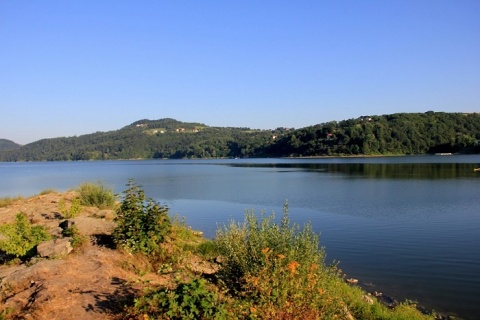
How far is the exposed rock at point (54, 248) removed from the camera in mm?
8594

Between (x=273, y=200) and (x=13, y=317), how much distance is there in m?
30.4

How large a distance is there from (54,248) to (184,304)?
16.3 ft

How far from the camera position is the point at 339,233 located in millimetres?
19984

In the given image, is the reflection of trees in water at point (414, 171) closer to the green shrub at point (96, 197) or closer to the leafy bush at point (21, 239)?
the green shrub at point (96, 197)

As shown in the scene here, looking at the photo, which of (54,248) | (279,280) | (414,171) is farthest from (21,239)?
(414,171)

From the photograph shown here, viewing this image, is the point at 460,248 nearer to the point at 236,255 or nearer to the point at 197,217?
the point at 236,255

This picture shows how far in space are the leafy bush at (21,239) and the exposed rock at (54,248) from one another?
1.26 feet

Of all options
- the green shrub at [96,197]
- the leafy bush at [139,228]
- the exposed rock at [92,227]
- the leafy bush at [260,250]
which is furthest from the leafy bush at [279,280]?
the green shrub at [96,197]

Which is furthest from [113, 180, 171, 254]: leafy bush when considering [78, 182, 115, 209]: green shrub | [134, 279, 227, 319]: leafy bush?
[78, 182, 115, 209]: green shrub

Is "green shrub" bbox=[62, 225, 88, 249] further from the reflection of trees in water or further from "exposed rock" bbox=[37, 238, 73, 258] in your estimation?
the reflection of trees in water

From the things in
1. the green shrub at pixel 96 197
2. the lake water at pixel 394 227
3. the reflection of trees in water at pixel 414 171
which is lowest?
the lake water at pixel 394 227

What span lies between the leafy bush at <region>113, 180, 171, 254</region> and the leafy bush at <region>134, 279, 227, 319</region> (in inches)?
145

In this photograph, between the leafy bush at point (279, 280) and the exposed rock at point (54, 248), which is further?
the exposed rock at point (54, 248)

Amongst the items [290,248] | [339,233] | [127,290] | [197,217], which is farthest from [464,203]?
[127,290]
